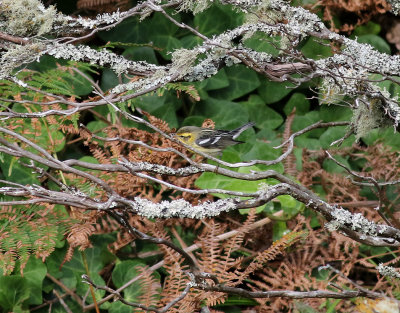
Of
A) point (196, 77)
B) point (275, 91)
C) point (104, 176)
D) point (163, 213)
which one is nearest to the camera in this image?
point (163, 213)

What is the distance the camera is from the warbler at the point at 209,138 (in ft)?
9.29

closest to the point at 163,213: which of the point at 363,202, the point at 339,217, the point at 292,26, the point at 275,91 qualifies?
the point at 339,217

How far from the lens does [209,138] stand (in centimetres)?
286

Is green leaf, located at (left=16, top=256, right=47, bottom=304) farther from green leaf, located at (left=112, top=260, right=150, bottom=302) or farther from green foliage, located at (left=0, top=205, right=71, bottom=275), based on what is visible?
green leaf, located at (left=112, top=260, right=150, bottom=302)

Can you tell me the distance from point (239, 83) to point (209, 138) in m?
0.67

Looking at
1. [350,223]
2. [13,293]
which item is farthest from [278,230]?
[13,293]

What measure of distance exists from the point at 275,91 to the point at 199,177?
1008 mm

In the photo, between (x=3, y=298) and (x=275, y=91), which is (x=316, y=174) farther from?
(x=3, y=298)

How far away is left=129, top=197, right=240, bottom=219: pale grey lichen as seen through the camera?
1.65 metres

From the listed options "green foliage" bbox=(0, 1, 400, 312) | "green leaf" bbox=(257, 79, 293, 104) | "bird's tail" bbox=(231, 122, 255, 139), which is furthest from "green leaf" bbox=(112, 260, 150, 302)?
"green leaf" bbox=(257, 79, 293, 104)

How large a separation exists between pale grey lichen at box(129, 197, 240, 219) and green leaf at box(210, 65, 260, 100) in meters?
1.76

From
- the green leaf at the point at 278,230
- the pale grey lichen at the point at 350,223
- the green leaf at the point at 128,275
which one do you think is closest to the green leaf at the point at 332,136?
the green leaf at the point at 278,230

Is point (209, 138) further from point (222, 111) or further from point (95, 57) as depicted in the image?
point (95, 57)

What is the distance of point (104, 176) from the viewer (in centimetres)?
258
